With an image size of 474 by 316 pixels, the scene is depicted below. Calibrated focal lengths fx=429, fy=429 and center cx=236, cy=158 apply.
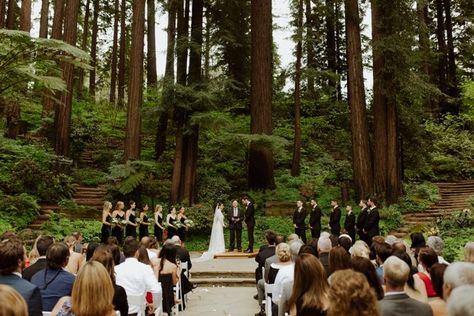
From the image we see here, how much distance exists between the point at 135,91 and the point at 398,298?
14.7m

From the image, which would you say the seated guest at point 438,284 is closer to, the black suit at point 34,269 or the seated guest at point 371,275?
the seated guest at point 371,275

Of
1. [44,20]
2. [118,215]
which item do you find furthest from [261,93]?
[44,20]

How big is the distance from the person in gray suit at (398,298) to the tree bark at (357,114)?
13.7m

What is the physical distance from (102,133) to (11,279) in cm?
2092

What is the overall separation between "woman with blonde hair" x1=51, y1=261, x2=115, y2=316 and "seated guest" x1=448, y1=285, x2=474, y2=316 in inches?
88.5

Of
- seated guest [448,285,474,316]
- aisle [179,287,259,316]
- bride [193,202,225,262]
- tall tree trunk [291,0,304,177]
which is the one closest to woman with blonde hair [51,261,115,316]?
seated guest [448,285,474,316]

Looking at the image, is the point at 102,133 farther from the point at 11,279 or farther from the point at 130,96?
the point at 11,279

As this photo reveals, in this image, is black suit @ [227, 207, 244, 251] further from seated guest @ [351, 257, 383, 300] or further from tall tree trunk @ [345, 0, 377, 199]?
seated guest @ [351, 257, 383, 300]

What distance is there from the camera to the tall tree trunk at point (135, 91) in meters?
16.2

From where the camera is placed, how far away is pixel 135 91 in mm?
16500

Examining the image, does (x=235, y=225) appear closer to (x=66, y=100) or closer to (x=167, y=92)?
(x=167, y=92)

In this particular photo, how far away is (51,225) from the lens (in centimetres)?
1374

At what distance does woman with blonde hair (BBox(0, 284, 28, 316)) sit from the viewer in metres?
1.94

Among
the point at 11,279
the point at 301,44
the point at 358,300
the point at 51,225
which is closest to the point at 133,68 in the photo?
the point at 51,225
